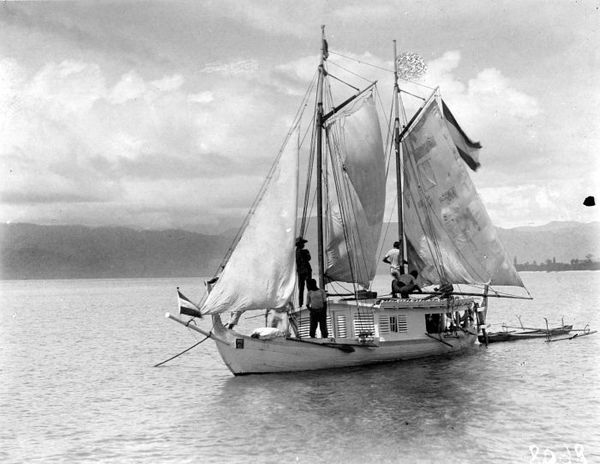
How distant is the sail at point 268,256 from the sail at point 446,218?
12612mm

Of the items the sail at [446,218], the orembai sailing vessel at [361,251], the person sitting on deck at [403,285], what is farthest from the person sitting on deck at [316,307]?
the sail at [446,218]

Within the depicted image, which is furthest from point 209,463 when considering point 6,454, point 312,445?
point 6,454

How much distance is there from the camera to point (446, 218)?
130 feet

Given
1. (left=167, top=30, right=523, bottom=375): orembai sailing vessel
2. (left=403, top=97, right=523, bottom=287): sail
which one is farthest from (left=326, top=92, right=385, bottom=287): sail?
(left=403, top=97, right=523, bottom=287): sail

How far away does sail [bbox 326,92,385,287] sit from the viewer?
33.1 m

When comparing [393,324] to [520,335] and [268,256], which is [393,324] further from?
[520,335]

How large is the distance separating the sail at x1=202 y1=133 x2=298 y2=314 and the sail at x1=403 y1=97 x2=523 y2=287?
1261cm

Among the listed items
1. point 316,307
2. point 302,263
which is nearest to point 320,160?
point 302,263

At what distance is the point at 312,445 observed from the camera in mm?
19516

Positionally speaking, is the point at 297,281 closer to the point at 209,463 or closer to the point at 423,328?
the point at 423,328

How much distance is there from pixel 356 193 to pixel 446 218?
318 inches

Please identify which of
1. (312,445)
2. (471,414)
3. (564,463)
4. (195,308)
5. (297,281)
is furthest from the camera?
(297,281)

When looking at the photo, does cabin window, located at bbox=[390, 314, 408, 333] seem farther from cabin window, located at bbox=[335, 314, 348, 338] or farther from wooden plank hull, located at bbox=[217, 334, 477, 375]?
cabin window, located at bbox=[335, 314, 348, 338]

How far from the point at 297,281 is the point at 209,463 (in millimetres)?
12394
